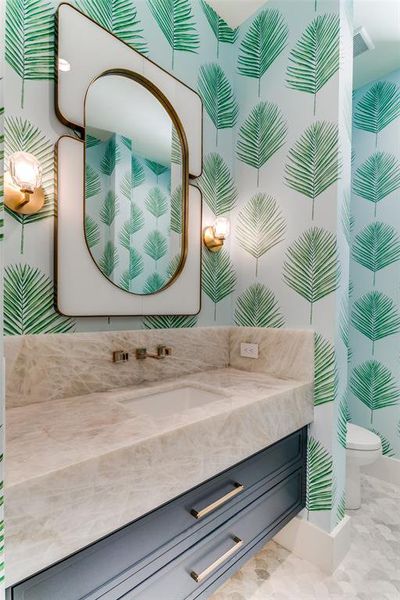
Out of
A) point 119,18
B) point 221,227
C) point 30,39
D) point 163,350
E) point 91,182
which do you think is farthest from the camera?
point 221,227

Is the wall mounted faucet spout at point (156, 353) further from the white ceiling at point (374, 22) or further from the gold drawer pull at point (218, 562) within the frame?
the white ceiling at point (374, 22)

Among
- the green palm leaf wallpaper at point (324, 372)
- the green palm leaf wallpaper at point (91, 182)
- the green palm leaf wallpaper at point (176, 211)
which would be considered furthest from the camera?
the green palm leaf wallpaper at point (176, 211)

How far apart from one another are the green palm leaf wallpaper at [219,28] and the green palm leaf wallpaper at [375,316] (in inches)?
79.6

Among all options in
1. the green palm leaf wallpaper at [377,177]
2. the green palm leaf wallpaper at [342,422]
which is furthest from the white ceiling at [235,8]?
the green palm leaf wallpaper at [342,422]

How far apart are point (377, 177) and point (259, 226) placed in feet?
4.27

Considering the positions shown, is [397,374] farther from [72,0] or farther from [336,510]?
[72,0]

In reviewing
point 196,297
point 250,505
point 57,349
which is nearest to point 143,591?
point 250,505

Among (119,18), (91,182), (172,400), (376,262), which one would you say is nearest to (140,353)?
(172,400)

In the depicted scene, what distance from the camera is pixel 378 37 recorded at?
Result: 83.4 inches

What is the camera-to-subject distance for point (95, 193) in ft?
4.41

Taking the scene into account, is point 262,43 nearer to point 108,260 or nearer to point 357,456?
point 108,260

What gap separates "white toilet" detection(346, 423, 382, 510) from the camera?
1900 mm

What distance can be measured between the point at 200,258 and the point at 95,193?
681mm

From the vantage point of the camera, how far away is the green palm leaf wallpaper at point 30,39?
1.13 m
